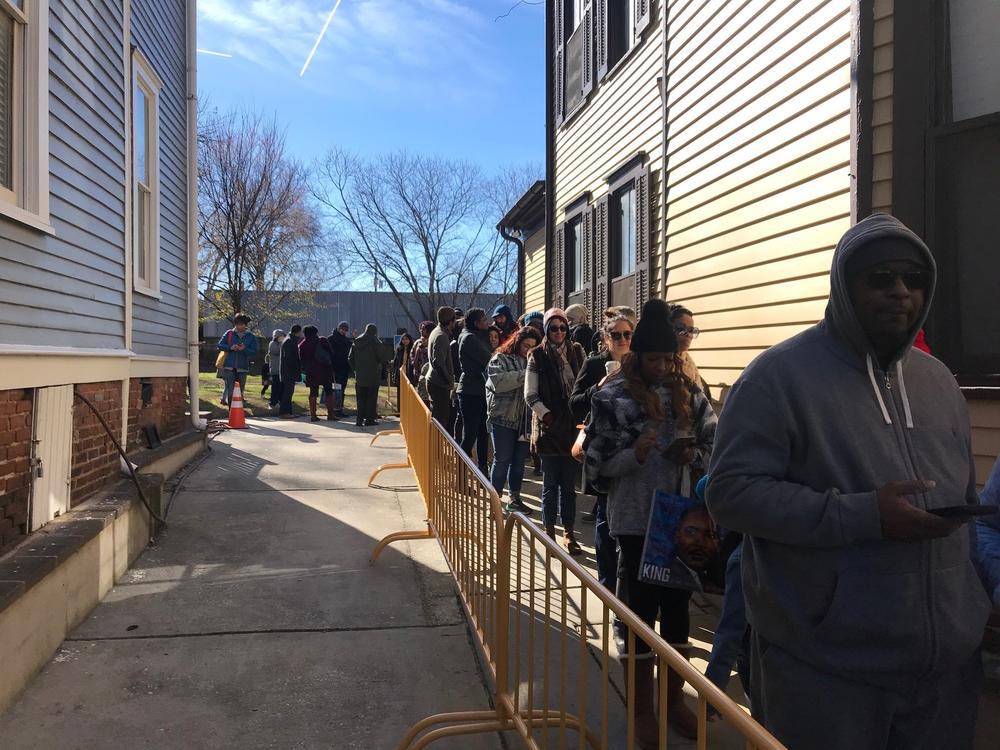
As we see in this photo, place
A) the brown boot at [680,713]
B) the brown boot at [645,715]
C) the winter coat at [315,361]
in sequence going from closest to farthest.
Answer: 1. the brown boot at [645,715]
2. the brown boot at [680,713]
3. the winter coat at [315,361]

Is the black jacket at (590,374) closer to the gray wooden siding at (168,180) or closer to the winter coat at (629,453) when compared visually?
the winter coat at (629,453)

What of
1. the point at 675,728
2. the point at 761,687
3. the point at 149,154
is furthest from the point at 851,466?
the point at 149,154

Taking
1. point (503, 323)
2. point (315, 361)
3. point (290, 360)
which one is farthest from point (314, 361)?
point (503, 323)

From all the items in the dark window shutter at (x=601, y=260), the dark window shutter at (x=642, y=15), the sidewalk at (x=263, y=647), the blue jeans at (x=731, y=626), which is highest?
the dark window shutter at (x=642, y=15)

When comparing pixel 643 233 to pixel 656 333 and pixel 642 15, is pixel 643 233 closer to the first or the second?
pixel 642 15

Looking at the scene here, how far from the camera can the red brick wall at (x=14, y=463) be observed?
402 cm

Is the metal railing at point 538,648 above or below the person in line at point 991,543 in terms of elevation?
below

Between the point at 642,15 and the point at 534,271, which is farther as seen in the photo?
the point at 534,271

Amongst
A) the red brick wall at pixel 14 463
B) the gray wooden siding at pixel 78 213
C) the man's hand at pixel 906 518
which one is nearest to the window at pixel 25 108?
the gray wooden siding at pixel 78 213

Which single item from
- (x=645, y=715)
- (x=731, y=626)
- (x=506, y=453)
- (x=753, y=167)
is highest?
(x=753, y=167)

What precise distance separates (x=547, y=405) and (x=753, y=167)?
7.56ft

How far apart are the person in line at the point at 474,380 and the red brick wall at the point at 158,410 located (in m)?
2.98

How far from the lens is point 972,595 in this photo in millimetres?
1809

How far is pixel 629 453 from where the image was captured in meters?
3.30
